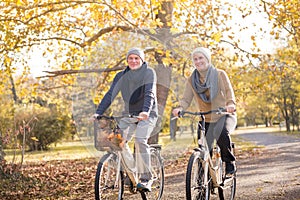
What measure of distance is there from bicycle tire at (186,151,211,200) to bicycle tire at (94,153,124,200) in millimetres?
988

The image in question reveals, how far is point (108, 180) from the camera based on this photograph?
5.78 m

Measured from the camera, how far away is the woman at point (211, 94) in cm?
587

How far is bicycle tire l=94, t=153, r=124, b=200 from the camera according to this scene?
217 inches

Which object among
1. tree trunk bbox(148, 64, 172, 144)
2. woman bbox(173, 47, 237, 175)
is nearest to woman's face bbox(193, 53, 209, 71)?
woman bbox(173, 47, 237, 175)

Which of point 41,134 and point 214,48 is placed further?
point 41,134

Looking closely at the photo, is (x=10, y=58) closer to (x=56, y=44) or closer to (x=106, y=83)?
(x=56, y=44)

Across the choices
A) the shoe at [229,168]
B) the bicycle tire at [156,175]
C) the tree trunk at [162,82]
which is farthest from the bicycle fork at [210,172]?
the tree trunk at [162,82]

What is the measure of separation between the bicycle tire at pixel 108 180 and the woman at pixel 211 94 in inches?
40.0

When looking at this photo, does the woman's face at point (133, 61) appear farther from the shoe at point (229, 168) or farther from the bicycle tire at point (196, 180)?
the shoe at point (229, 168)

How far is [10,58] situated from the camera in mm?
13078

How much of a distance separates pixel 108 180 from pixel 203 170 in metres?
1.19

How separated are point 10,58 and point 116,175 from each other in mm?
8321

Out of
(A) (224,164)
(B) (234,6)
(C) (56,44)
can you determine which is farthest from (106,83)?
(A) (224,164)

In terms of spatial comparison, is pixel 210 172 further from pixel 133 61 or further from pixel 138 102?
pixel 133 61
